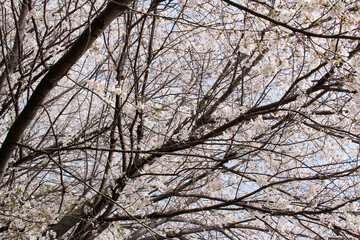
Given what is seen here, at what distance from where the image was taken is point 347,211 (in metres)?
3.29

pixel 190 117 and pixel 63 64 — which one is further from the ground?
pixel 190 117

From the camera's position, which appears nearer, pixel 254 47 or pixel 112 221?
pixel 254 47

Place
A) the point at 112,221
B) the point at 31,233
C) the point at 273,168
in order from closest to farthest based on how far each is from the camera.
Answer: the point at 31,233
the point at 112,221
the point at 273,168

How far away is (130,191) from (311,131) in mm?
2582

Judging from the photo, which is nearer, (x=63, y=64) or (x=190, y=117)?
(x=63, y=64)

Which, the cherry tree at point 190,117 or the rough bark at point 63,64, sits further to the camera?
the cherry tree at point 190,117

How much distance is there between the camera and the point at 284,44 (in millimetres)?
3281

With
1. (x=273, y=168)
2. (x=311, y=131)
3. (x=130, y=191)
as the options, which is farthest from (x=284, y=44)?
(x=130, y=191)

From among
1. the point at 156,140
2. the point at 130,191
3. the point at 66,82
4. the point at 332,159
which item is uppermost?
the point at 332,159

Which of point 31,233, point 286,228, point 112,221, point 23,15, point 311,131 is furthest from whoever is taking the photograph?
point 286,228

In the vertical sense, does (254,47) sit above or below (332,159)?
below

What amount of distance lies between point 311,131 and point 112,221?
9.54ft

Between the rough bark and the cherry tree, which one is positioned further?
the cherry tree

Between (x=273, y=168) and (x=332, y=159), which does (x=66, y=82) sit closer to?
(x=273, y=168)
